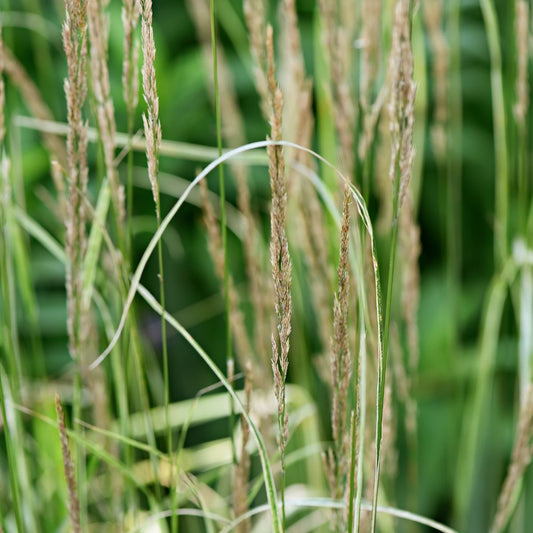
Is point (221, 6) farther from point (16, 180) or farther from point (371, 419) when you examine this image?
point (371, 419)

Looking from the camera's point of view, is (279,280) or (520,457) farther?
(520,457)

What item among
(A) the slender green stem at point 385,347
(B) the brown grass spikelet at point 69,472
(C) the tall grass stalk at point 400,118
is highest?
(C) the tall grass stalk at point 400,118

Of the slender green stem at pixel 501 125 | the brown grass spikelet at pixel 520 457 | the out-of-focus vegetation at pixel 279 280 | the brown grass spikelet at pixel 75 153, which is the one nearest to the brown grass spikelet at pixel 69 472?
the out-of-focus vegetation at pixel 279 280

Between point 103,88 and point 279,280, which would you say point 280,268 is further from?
point 103,88

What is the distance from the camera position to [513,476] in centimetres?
69

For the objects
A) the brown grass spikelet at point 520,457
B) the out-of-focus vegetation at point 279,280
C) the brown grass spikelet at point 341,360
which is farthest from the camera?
the brown grass spikelet at point 520,457

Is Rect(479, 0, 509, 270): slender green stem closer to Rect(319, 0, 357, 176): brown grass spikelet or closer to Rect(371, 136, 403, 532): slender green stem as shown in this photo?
Rect(319, 0, 357, 176): brown grass spikelet

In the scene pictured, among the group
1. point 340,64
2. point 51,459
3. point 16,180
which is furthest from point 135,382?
point 340,64

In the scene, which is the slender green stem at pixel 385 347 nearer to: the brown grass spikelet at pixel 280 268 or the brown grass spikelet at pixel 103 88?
the brown grass spikelet at pixel 280 268

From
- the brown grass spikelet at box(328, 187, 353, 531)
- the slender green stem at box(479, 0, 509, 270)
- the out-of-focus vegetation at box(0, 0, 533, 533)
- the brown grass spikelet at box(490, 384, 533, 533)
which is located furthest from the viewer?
the slender green stem at box(479, 0, 509, 270)

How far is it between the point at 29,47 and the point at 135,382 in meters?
0.80

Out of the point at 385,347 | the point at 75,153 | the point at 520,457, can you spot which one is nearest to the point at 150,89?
the point at 75,153

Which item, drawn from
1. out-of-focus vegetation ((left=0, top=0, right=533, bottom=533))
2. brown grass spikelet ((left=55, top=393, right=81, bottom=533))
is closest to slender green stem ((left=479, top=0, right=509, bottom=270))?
out-of-focus vegetation ((left=0, top=0, right=533, bottom=533))

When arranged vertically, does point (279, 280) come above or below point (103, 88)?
below
